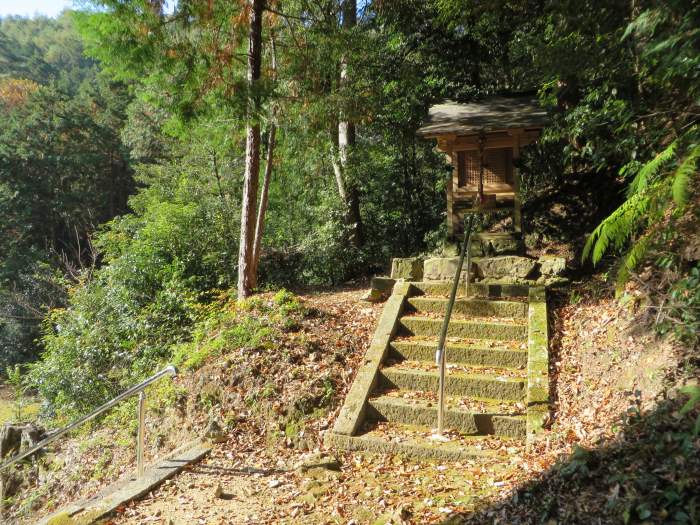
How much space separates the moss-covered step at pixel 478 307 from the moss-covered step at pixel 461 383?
1320 millimetres

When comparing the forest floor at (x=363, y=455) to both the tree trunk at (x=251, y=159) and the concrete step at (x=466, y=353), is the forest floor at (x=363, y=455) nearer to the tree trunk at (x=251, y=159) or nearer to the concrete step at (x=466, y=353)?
the concrete step at (x=466, y=353)

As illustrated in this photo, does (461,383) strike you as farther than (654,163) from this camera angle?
Yes

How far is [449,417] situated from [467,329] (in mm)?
1555

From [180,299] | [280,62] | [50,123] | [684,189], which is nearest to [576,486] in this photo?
[684,189]

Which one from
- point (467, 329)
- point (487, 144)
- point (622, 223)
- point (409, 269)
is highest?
point (487, 144)

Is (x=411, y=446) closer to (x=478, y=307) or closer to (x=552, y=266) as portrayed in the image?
(x=478, y=307)

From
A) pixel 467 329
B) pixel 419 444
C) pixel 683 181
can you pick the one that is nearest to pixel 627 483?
pixel 419 444

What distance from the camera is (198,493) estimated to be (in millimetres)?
4391

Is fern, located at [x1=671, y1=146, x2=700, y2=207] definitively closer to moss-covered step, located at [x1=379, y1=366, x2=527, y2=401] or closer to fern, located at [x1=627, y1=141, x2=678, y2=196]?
fern, located at [x1=627, y1=141, x2=678, y2=196]

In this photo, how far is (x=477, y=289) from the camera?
7156mm

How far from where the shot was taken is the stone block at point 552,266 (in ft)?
24.1

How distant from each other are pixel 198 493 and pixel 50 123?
100 feet

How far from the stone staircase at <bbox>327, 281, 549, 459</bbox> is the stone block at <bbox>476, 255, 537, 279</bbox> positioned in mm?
555

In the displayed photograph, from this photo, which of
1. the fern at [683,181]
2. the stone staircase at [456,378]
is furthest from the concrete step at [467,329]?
the fern at [683,181]
